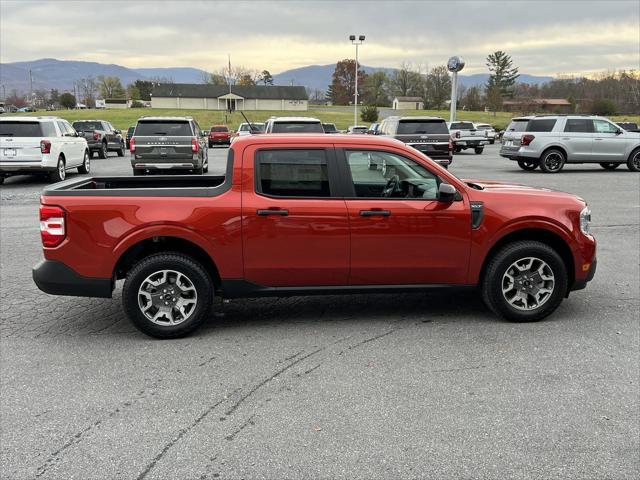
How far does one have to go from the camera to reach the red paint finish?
4.82 meters

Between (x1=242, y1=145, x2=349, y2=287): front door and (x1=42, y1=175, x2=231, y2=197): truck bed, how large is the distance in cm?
32

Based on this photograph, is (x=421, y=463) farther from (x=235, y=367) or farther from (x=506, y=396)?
(x=235, y=367)

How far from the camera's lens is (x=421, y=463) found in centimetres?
310

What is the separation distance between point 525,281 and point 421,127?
49.1 ft

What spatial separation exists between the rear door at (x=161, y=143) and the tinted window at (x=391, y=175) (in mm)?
12525

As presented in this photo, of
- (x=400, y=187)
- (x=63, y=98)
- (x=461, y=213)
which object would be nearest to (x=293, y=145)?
(x=400, y=187)

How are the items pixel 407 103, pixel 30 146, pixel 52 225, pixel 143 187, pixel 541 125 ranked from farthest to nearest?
pixel 407 103, pixel 541 125, pixel 30 146, pixel 143 187, pixel 52 225

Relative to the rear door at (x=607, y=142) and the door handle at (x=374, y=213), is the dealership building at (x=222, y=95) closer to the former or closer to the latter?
the rear door at (x=607, y=142)

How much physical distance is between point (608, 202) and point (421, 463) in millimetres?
11567

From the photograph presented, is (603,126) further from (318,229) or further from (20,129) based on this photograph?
(20,129)

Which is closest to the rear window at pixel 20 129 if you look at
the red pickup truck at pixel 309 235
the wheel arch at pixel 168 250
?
the red pickup truck at pixel 309 235

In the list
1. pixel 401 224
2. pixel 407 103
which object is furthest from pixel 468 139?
pixel 407 103

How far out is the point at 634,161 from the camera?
20406 millimetres

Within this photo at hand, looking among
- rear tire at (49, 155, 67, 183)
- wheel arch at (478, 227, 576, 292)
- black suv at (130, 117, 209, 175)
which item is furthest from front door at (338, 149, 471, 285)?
rear tire at (49, 155, 67, 183)
